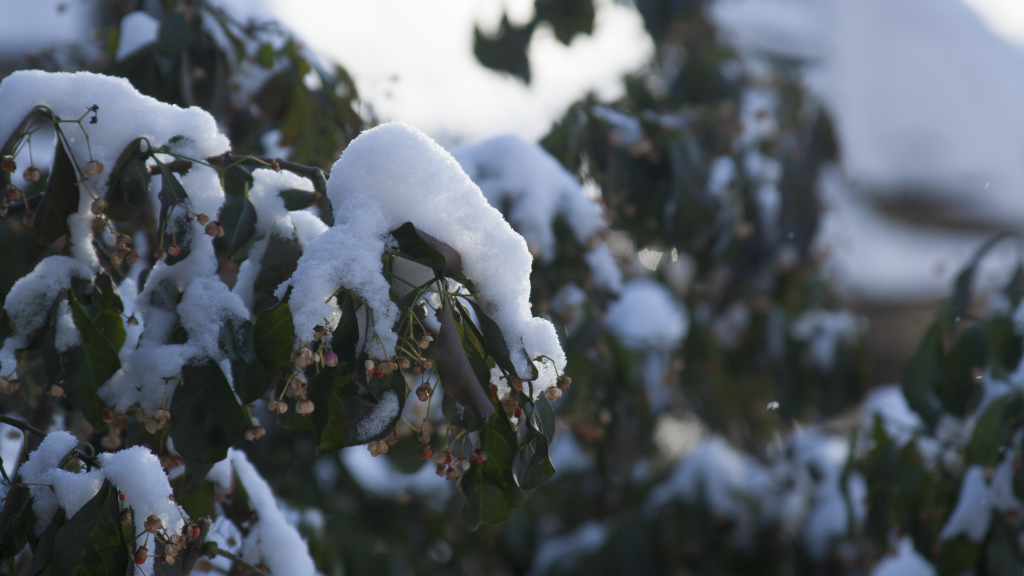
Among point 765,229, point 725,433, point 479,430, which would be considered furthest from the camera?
point 725,433

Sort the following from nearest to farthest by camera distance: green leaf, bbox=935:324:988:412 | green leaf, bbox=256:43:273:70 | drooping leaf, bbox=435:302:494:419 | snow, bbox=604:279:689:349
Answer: drooping leaf, bbox=435:302:494:419
green leaf, bbox=256:43:273:70
green leaf, bbox=935:324:988:412
snow, bbox=604:279:689:349

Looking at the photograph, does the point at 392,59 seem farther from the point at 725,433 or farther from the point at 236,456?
the point at 236,456

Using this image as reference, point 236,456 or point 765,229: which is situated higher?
point 236,456

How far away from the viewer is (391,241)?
32.5 inches

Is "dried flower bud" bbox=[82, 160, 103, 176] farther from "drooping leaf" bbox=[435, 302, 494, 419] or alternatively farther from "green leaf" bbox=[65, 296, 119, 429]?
"drooping leaf" bbox=[435, 302, 494, 419]

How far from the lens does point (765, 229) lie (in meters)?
2.57

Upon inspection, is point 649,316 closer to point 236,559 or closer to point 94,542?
point 236,559

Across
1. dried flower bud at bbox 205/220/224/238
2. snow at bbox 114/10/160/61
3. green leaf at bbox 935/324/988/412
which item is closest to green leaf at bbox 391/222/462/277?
dried flower bud at bbox 205/220/224/238

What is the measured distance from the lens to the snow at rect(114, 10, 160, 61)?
1532mm

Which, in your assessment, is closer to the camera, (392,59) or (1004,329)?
(1004,329)

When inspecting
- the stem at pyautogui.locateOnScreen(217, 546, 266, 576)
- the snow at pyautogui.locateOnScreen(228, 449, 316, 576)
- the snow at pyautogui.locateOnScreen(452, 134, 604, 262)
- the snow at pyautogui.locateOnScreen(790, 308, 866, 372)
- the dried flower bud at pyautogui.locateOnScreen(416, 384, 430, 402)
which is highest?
the dried flower bud at pyautogui.locateOnScreen(416, 384, 430, 402)

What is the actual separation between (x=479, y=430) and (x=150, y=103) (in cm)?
57

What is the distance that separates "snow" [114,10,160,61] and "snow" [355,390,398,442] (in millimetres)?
1048

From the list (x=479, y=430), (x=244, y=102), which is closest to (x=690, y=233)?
(x=244, y=102)
